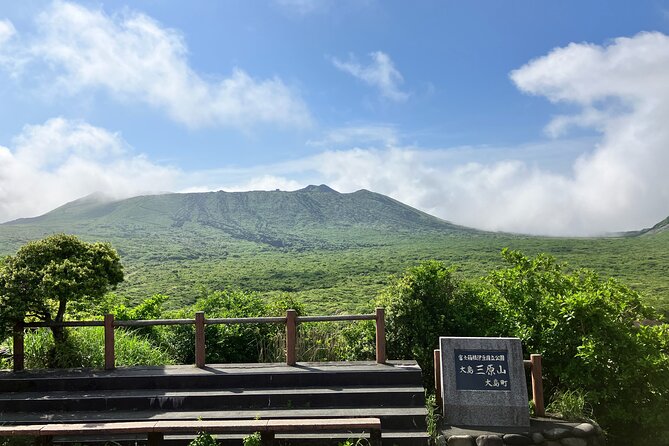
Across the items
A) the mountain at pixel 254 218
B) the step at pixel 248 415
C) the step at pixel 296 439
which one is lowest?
the step at pixel 296 439

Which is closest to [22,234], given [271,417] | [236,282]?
[236,282]

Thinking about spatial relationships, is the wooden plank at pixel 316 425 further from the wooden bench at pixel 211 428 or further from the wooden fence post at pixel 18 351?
the wooden fence post at pixel 18 351

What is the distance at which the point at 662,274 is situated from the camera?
69250 millimetres

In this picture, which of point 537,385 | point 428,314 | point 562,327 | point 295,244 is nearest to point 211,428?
point 428,314

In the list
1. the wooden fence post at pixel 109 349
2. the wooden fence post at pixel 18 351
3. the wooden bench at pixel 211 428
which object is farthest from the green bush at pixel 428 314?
the wooden fence post at pixel 18 351

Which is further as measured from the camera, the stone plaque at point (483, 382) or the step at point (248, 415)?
the stone plaque at point (483, 382)

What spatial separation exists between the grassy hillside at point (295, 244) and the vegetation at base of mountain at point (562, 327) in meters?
18.8

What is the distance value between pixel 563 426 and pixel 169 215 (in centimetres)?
16399

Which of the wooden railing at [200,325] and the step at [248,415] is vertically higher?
the wooden railing at [200,325]

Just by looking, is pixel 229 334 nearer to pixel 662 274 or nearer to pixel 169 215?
pixel 662 274

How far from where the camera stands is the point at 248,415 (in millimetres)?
7531

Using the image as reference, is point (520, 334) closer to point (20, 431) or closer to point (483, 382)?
point (483, 382)

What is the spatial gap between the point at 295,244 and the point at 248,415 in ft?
414

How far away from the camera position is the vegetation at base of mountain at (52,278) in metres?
8.45
